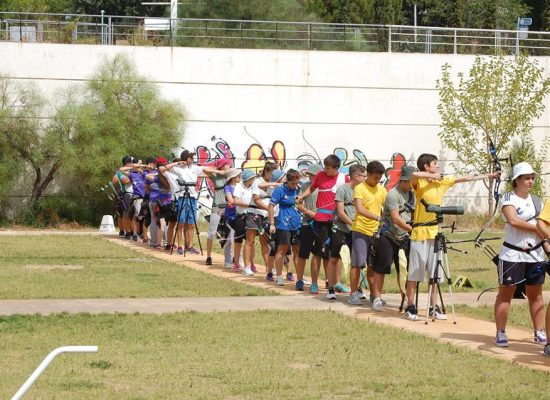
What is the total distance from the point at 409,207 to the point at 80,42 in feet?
72.6

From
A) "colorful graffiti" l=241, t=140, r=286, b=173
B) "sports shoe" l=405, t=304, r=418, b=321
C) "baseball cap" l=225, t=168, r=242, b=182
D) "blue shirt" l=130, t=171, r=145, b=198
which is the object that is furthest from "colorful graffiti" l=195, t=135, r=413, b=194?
"sports shoe" l=405, t=304, r=418, b=321

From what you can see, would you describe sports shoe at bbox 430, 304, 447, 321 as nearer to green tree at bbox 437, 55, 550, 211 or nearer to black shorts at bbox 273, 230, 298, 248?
black shorts at bbox 273, 230, 298, 248

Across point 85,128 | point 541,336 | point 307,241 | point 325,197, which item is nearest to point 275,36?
point 85,128

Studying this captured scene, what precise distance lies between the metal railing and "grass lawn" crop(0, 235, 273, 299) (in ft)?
36.6

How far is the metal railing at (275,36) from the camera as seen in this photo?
1423 inches

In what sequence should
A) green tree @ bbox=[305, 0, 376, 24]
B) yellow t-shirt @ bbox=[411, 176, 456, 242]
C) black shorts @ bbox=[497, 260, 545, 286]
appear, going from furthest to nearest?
green tree @ bbox=[305, 0, 376, 24] → yellow t-shirt @ bbox=[411, 176, 456, 242] → black shorts @ bbox=[497, 260, 545, 286]

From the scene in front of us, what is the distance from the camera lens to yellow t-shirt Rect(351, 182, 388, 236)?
53.3ft

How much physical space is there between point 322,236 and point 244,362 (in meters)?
6.33

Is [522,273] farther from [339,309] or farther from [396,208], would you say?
[339,309]

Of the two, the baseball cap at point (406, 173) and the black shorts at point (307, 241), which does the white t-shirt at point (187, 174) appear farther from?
the baseball cap at point (406, 173)

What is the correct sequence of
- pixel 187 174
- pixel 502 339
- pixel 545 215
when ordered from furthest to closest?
pixel 187 174 → pixel 502 339 → pixel 545 215

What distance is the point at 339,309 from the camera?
16.3 meters

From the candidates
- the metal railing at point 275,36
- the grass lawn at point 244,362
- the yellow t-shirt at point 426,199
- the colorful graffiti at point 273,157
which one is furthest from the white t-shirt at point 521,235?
the metal railing at point 275,36

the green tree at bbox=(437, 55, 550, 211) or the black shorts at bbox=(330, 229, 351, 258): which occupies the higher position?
the green tree at bbox=(437, 55, 550, 211)
